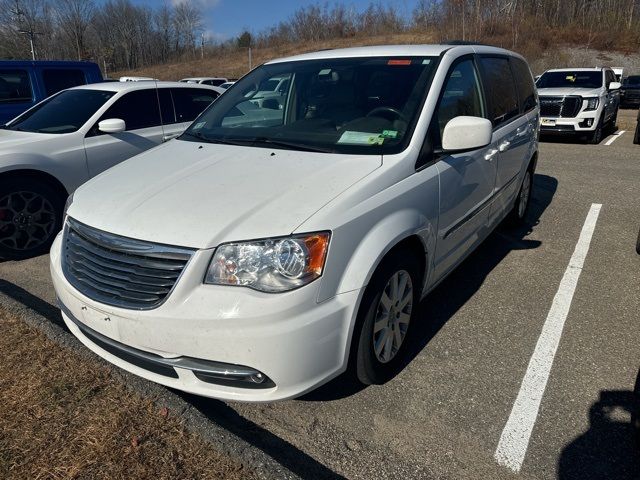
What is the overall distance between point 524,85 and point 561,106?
8.03 m

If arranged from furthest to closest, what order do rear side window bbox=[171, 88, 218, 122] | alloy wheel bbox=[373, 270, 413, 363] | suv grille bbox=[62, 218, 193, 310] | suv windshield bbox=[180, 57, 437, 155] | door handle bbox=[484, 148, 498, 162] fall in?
rear side window bbox=[171, 88, 218, 122], door handle bbox=[484, 148, 498, 162], suv windshield bbox=[180, 57, 437, 155], alloy wheel bbox=[373, 270, 413, 363], suv grille bbox=[62, 218, 193, 310]

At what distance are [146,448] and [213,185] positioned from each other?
51.0 inches

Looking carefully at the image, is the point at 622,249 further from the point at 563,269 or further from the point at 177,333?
the point at 177,333

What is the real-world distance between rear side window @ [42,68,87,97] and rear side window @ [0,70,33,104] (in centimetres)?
26

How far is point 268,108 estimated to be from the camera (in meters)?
3.64

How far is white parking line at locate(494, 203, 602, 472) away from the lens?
2322mm

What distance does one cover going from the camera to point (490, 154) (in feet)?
12.3

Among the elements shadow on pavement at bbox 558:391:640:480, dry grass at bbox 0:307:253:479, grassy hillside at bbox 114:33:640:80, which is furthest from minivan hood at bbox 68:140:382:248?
grassy hillside at bbox 114:33:640:80

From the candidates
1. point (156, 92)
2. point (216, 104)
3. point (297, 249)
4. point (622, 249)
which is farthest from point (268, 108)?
point (622, 249)

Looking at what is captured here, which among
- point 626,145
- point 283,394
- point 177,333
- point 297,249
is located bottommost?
point 626,145

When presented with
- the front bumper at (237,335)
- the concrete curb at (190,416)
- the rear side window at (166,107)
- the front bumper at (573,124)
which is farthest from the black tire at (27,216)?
the front bumper at (573,124)

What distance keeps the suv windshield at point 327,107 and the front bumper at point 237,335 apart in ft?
3.61

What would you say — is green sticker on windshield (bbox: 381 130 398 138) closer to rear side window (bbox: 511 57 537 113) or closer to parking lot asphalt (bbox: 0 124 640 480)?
parking lot asphalt (bbox: 0 124 640 480)

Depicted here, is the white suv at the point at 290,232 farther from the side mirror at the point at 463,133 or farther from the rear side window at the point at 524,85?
the rear side window at the point at 524,85
